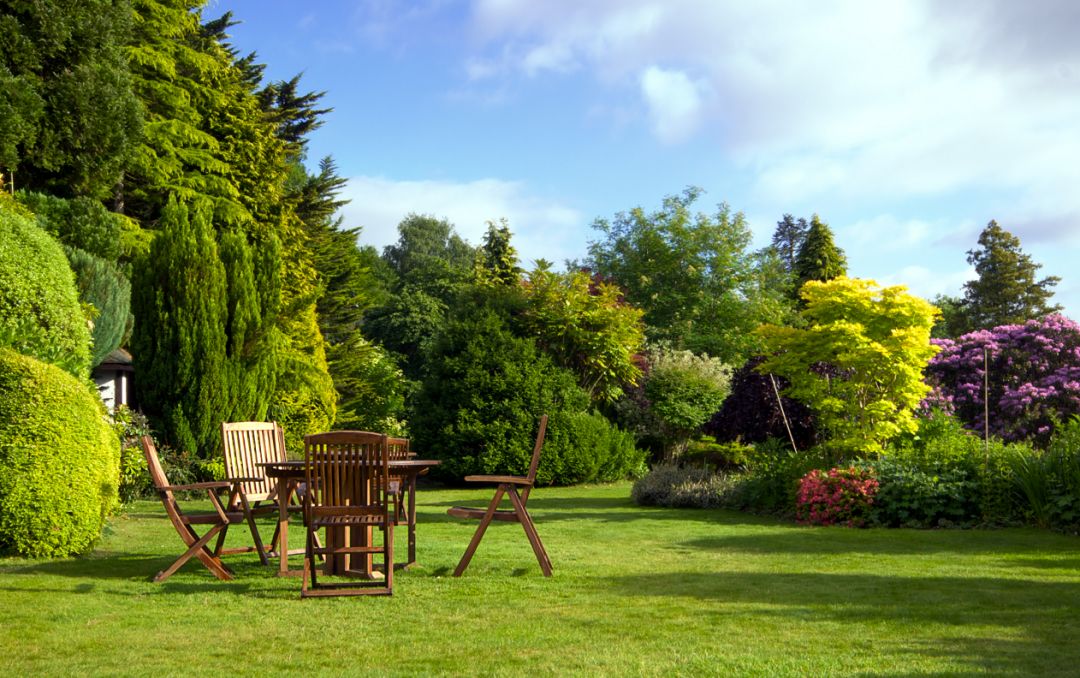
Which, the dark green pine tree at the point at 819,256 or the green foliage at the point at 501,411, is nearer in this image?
the green foliage at the point at 501,411

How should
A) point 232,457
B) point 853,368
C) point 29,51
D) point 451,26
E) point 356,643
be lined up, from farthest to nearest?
point 29,51 < point 853,368 < point 451,26 < point 232,457 < point 356,643

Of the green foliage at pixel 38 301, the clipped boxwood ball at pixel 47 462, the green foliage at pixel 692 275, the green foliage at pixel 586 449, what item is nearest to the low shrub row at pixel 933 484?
the green foliage at pixel 586 449

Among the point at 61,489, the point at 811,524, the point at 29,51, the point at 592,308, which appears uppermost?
the point at 29,51

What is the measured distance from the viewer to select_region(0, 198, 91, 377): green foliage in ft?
31.1

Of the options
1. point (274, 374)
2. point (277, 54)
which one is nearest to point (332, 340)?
point (277, 54)

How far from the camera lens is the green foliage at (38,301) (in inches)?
374

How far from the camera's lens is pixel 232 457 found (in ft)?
27.2

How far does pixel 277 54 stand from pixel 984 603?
1218 inches

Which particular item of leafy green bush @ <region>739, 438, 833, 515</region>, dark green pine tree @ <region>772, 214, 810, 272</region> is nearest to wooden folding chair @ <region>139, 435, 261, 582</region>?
leafy green bush @ <region>739, 438, 833, 515</region>

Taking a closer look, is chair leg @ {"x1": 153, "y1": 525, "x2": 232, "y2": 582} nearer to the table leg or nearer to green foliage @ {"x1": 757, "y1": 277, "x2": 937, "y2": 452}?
the table leg

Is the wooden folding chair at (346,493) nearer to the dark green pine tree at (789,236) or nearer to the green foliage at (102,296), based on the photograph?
the green foliage at (102,296)

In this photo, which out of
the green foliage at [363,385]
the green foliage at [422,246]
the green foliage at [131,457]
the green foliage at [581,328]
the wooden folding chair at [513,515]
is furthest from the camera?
the green foliage at [422,246]

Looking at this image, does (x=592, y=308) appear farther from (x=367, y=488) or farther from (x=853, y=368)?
(x=367, y=488)

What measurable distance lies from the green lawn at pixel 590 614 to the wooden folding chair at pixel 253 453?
82cm
